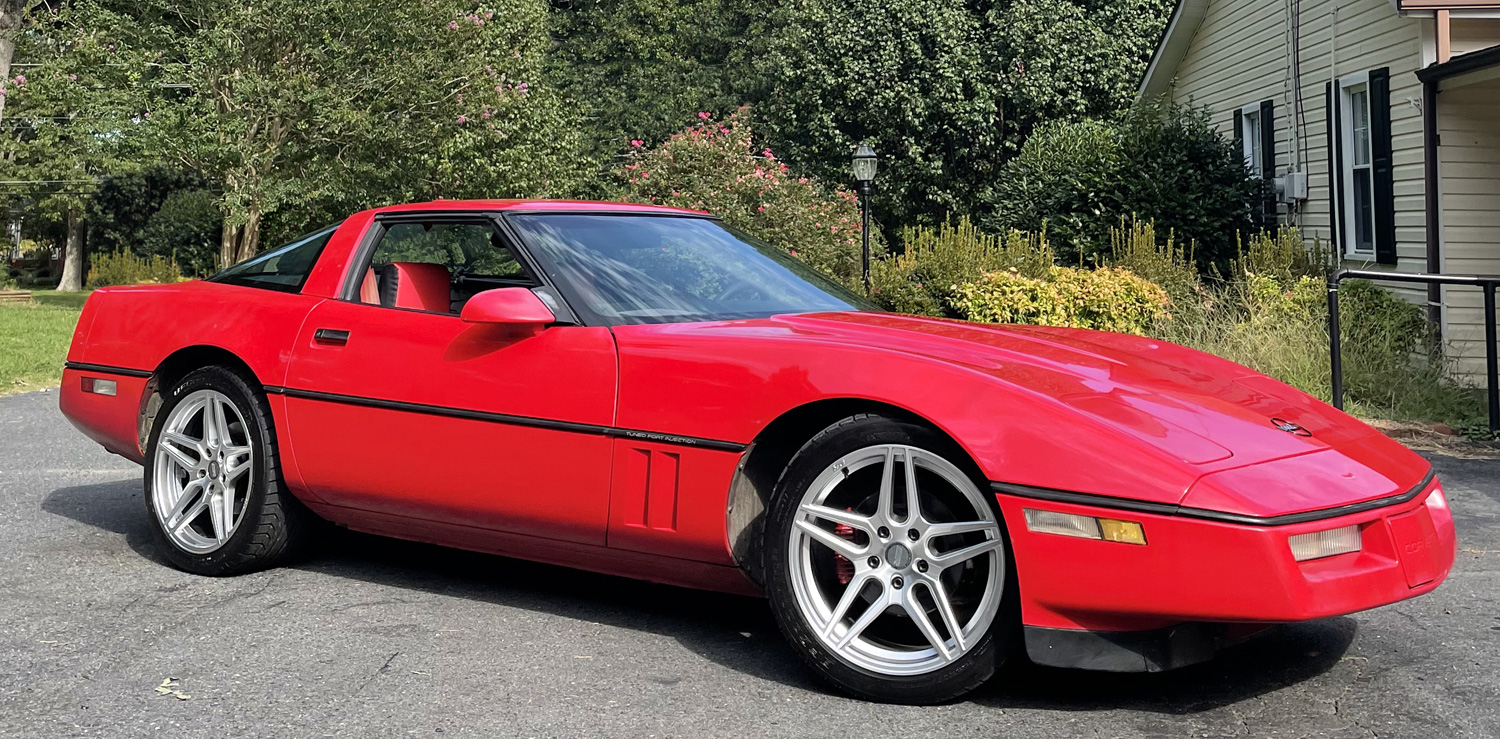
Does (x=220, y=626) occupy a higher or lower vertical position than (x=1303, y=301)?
lower

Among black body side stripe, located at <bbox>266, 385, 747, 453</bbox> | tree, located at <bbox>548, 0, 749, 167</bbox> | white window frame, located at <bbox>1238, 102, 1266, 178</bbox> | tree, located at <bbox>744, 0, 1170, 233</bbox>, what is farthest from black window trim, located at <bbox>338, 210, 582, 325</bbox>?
tree, located at <bbox>548, 0, 749, 167</bbox>

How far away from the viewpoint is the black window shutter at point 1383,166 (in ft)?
44.8

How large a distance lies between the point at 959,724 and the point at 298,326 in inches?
112

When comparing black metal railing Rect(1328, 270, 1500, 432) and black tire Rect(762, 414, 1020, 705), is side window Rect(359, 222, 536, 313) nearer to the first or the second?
black tire Rect(762, 414, 1020, 705)

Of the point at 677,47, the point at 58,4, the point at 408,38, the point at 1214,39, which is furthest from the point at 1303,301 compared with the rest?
the point at 677,47

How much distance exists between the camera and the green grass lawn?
1333 centimetres

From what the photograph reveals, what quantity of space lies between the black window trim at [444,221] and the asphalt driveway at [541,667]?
1.03 metres

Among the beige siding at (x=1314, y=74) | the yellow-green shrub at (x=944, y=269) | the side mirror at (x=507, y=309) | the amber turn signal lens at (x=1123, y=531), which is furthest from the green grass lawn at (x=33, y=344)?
the beige siding at (x=1314, y=74)

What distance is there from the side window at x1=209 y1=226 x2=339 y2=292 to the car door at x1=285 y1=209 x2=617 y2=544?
25cm

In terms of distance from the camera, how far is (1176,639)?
3.33 m

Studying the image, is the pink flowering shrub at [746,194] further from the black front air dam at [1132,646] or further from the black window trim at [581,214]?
the black front air dam at [1132,646]

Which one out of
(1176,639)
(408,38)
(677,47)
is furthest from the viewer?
(677,47)

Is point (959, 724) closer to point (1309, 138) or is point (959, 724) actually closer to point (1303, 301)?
point (1303, 301)

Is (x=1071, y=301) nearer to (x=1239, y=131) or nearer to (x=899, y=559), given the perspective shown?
(x=1239, y=131)
